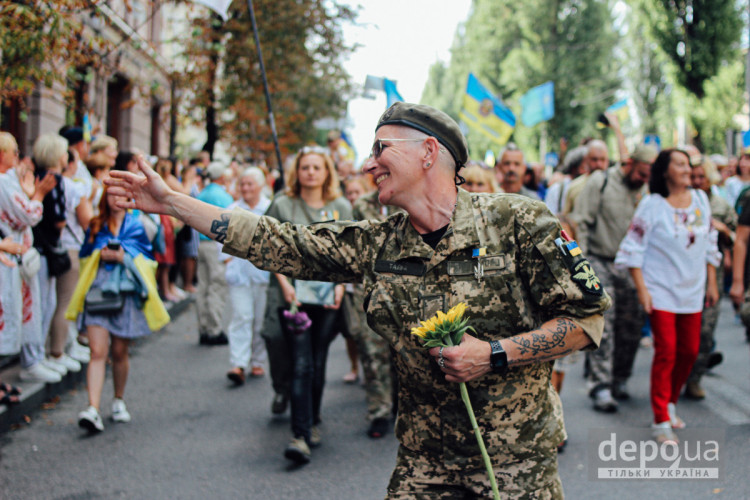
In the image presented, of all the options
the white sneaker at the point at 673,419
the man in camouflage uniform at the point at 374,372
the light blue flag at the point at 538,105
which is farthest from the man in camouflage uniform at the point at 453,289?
the light blue flag at the point at 538,105

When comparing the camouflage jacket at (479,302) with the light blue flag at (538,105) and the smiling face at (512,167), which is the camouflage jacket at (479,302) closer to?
the smiling face at (512,167)

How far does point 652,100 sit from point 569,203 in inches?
1940

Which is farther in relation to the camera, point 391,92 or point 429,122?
point 391,92

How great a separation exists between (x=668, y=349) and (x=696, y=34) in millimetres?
28020

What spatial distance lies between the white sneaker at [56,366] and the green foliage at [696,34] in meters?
28.5

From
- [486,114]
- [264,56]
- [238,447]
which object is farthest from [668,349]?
[264,56]

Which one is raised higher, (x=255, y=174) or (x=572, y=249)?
(x=255, y=174)

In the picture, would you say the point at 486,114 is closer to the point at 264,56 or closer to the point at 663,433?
the point at 264,56

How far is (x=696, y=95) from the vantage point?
3050cm

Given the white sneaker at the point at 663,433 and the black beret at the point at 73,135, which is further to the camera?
the black beret at the point at 73,135

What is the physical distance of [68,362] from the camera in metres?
7.16

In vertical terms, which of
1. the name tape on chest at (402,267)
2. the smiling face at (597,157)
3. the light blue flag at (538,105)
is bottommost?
the name tape on chest at (402,267)

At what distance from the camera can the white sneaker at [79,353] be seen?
25.0 feet

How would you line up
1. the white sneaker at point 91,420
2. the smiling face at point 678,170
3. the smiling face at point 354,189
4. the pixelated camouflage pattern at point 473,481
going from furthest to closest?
the smiling face at point 354,189, the white sneaker at point 91,420, the smiling face at point 678,170, the pixelated camouflage pattern at point 473,481
